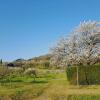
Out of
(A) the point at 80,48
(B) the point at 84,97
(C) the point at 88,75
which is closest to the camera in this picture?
(B) the point at 84,97

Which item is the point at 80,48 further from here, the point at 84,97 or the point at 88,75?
the point at 84,97

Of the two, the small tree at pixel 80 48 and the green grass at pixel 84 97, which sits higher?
the small tree at pixel 80 48

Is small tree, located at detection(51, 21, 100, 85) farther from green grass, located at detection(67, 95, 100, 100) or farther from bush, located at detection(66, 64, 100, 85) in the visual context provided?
green grass, located at detection(67, 95, 100, 100)

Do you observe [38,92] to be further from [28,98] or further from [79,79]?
[79,79]

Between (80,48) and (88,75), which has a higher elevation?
(80,48)

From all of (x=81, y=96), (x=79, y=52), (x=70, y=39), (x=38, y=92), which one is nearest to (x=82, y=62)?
(x=79, y=52)

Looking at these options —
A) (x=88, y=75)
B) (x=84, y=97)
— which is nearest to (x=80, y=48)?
(x=88, y=75)

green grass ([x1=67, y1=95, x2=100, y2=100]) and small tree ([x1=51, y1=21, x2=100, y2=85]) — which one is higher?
small tree ([x1=51, y1=21, x2=100, y2=85])

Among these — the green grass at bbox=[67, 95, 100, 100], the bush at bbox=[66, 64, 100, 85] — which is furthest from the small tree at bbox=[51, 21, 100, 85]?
the green grass at bbox=[67, 95, 100, 100]

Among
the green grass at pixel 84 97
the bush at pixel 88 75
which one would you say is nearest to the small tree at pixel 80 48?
the bush at pixel 88 75

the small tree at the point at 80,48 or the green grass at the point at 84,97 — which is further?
the small tree at the point at 80,48

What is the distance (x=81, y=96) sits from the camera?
1188 inches

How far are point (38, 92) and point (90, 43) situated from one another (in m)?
21.3

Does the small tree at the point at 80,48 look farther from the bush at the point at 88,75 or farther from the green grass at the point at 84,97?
the green grass at the point at 84,97
